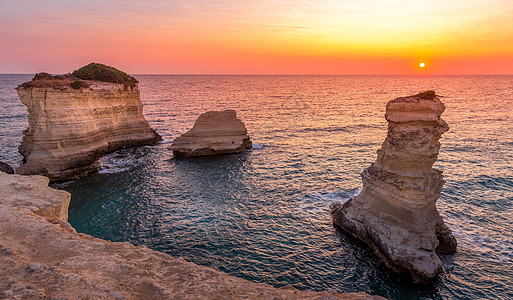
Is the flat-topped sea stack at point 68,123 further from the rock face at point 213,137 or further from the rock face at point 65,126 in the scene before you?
the rock face at point 213,137

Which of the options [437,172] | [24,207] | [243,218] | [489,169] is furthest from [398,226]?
[489,169]

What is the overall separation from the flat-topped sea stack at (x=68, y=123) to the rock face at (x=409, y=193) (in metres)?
27.9

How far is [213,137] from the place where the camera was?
3978cm

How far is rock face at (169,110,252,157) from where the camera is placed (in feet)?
126

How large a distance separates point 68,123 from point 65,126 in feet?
1.50

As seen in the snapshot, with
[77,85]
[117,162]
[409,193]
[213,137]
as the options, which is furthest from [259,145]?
[409,193]

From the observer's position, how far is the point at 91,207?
2395 centimetres

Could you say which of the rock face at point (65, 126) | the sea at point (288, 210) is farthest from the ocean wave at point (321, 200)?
the rock face at point (65, 126)

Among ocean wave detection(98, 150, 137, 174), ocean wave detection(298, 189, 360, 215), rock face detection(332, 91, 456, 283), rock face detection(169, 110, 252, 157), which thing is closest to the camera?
rock face detection(332, 91, 456, 283)

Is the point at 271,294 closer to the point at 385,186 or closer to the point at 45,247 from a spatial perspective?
the point at 45,247

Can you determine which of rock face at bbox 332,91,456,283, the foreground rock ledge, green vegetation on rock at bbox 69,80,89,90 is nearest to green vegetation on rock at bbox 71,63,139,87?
green vegetation on rock at bbox 69,80,89,90

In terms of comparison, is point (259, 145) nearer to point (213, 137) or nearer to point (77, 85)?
point (213, 137)

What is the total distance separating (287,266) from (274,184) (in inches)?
497

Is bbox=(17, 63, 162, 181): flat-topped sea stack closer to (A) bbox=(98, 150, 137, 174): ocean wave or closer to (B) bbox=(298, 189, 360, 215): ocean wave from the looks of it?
(A) bbox=(98, 150, 137, 174): ocean wave
